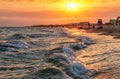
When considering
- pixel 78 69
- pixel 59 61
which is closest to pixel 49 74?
pixel 78 69

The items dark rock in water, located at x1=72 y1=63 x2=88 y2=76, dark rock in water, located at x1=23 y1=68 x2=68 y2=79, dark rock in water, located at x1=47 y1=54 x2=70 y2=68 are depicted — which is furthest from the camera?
dark rock in water, located at x1=47 y1=54 x2=70 y2=68

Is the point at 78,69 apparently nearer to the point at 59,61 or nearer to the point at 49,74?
the point at 59,61

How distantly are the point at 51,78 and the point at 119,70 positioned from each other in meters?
3.79

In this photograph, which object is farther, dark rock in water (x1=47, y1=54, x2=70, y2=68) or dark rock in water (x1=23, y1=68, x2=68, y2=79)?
dark rock in water (x1=47, y1=54, x2=70, y2=68)

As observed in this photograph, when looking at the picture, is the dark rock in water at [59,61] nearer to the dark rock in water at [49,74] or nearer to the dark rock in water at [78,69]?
the dark rock in water at [78,69]

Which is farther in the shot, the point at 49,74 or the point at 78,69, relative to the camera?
the point at 78,69

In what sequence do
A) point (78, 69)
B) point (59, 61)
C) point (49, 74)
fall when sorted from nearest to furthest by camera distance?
1. point (49, 74)
2. point (78, 69)
3. point (59, 61)

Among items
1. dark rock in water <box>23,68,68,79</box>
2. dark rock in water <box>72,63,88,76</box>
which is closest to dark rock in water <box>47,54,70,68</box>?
dark rock in water <box>72,63,88,76</box>

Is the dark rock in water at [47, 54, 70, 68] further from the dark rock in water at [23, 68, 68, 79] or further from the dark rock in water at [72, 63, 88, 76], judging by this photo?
the dark rock in water at [23, 68, 68, 79]

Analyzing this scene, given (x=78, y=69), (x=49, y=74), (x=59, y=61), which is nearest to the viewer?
(x=49, y=74)

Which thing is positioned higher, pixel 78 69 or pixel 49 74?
pixel 49 74

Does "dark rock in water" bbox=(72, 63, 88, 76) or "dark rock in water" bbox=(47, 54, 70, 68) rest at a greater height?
"dark rock in water" bbox=(47, 54, 70, 68)

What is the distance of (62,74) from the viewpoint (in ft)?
44.3

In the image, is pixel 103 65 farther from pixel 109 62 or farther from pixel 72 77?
pixel 72 77
